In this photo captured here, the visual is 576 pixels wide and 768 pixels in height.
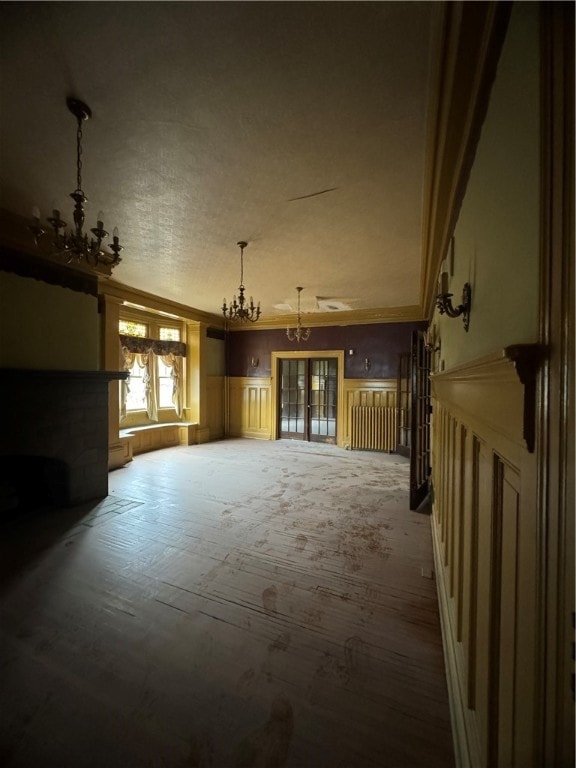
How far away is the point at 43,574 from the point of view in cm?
230

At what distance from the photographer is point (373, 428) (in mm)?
6379

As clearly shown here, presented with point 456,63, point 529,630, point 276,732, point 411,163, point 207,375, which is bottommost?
point 276,732

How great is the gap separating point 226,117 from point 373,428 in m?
5.55

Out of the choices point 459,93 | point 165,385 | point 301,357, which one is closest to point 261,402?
point 301,357

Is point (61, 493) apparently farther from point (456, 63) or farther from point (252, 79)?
point (456, 63)

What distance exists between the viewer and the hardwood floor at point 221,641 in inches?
49.4

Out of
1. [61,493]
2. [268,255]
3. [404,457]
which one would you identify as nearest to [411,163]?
[268,255]

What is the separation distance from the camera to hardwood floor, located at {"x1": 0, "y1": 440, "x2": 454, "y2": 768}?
1255mm

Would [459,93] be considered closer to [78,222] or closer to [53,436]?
[78,222]

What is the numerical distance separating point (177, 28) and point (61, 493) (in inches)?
155

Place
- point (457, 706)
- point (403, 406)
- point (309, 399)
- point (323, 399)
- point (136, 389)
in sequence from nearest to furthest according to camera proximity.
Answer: point (457, 706) < point (403, 406) < point (136, 389) < point (323, 399) < point (309, 399)

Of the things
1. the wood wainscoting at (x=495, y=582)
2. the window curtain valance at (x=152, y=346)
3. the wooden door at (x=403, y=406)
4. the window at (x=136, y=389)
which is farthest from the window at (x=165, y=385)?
the wood wainscoting at (x=495, y=582)

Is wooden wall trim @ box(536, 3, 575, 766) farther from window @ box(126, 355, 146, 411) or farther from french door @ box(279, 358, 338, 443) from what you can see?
french door @ box(279, 358, 338, 443)

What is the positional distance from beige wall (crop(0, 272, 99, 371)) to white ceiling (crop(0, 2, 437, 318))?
737 mm
